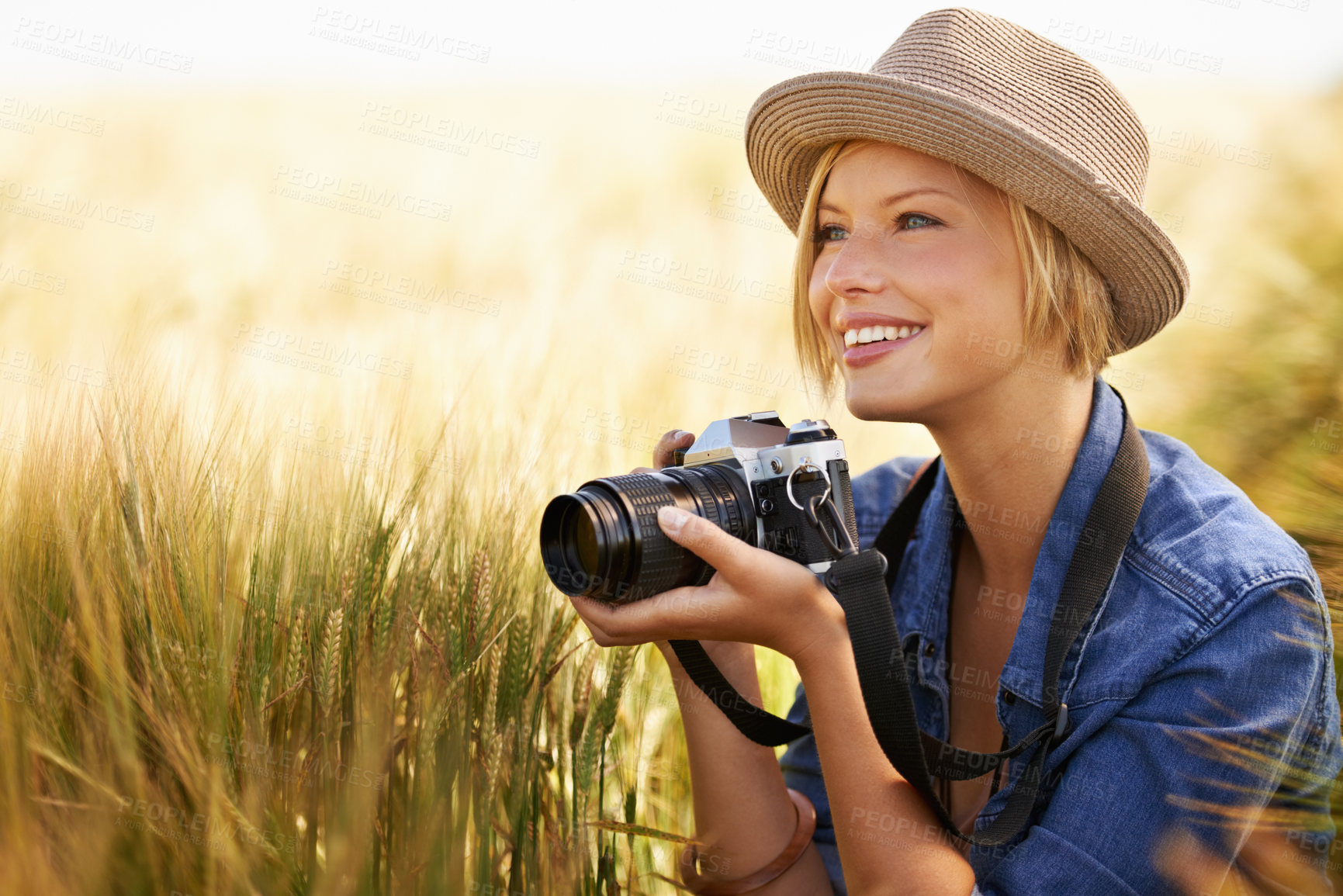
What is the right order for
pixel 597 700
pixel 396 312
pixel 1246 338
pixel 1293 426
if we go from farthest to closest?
pixel 396 312 < pixel 1246 338 < pixel 1293 426 < pixel 597 700

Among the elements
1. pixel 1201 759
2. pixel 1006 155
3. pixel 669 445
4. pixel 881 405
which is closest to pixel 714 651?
pixel 669 445

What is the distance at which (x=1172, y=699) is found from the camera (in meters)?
1.21

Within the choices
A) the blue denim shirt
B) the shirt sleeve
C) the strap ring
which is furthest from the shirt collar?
the strap ring

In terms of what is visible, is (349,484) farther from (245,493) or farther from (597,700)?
(597,700)

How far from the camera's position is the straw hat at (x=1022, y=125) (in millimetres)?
1333

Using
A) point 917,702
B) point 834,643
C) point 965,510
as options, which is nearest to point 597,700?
point 834,643

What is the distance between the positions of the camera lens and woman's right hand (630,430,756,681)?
0.95ft

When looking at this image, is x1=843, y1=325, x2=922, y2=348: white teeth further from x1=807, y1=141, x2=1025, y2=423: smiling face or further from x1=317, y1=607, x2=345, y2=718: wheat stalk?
x1=317, y1=607, x2=345, y2=718: wheat stalk

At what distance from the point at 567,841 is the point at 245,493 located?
24.3 inches

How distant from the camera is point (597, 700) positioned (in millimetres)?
1491

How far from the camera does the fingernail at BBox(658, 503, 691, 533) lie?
1144mm

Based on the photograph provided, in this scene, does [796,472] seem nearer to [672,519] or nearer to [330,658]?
[672,519]

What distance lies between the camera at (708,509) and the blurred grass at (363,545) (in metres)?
0.17

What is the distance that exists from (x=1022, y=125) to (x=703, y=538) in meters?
0.71
